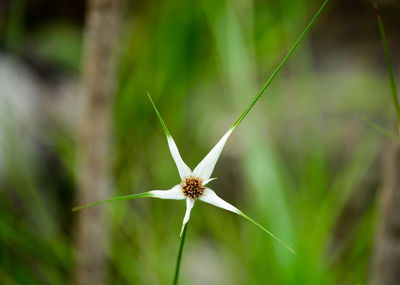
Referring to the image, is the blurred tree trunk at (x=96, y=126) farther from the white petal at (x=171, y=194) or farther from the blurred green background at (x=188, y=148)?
the white petal at (x=171, y=194)

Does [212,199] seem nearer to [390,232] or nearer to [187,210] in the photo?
[187,210]

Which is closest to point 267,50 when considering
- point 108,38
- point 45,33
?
point 108,38

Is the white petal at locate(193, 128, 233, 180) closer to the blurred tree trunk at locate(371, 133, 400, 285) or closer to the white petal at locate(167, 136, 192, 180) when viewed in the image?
the white petal at locate(167, 136, 192, 180)

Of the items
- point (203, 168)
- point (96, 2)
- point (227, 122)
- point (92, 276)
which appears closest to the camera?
→ point (203, 168)

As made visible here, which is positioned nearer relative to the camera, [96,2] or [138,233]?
[96,2]

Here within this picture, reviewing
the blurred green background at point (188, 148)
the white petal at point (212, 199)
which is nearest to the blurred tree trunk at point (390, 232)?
the blurred green background at point (188, 148)

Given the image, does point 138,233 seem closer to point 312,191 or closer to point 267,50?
point 312,191

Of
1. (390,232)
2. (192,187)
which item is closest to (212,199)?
(192,187)
